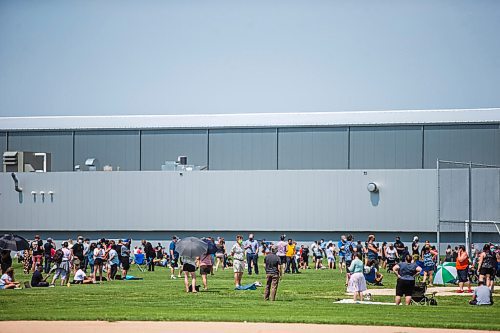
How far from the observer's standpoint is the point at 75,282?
36.9 meters

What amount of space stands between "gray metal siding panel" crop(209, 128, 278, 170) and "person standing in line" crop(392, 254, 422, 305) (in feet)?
115

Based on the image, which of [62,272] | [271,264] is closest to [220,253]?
[62,272]

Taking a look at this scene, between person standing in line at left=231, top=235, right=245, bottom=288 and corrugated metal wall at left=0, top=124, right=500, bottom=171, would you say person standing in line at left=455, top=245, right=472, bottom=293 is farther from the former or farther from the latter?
corrugated metal wall at left=0, top=124, right=500, bottom=171

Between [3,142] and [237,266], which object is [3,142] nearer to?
[3,142]

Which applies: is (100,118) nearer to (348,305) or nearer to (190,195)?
(190,195)

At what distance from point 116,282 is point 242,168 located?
2681 centimetres

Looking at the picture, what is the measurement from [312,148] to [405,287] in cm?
3470

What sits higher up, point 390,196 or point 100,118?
point 100,118

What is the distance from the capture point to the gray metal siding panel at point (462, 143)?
196 feet

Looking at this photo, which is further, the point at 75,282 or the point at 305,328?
the point at 75,282

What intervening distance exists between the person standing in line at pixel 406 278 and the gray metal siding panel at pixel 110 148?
1527 inches

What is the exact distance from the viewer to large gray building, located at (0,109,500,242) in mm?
59406

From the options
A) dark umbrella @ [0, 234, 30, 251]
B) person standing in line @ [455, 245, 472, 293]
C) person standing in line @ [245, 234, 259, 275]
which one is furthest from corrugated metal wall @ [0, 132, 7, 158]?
person standing in line @ [455, 245, 472, 293]

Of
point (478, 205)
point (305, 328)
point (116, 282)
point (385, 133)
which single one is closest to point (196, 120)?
point (385, 133)
